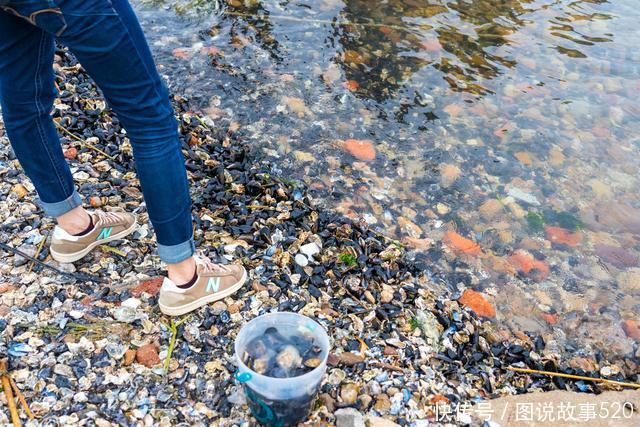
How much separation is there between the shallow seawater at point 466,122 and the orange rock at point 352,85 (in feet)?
0.07

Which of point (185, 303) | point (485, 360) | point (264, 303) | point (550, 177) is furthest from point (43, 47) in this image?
point (550, 177)

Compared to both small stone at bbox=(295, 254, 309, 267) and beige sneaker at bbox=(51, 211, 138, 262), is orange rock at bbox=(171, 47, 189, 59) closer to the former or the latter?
beige sneaker at bbox=(51, 211, 138, 262)

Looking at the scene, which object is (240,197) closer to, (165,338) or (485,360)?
(165,338)

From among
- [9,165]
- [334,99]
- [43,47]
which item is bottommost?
[334,99]

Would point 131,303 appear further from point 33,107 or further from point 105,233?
point 33,107

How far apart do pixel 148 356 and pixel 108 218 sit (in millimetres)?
1039

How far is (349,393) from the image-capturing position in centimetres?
284

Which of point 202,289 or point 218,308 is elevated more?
point 202,289

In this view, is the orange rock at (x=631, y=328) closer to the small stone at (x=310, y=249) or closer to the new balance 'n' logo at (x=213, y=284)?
the small stone at (x=310, y=249)

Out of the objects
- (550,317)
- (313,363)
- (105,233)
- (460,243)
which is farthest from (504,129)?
(105,233)

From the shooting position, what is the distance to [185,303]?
9.87 ft

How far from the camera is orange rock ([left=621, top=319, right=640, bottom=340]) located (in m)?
3.89

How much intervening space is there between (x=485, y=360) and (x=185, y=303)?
1.90m

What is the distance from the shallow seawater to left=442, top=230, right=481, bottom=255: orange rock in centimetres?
2
